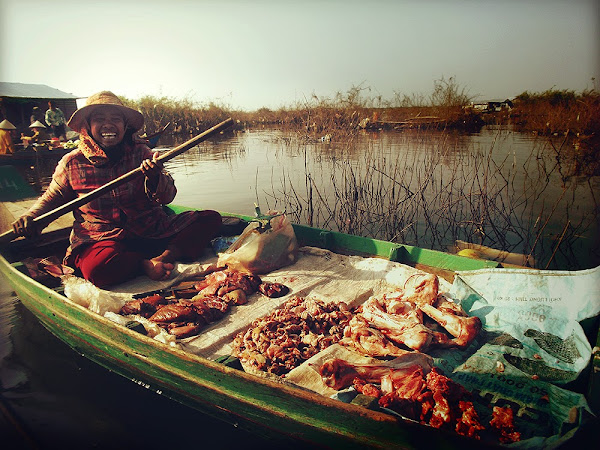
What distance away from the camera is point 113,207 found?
3.73 meters

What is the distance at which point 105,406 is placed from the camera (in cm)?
303

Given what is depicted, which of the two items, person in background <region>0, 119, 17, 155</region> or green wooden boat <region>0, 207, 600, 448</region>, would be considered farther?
person in background <region>0, 119, 17, 155</region>

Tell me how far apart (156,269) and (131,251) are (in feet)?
1.04

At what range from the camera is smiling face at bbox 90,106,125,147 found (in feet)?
Answer: 11.6

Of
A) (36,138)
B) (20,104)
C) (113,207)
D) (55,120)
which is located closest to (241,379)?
(113,207)

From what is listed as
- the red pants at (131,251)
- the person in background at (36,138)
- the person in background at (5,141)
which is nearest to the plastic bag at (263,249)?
the red pants at (131,251)

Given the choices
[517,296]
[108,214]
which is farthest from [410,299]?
[108,214]

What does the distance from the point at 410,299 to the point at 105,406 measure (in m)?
2.42

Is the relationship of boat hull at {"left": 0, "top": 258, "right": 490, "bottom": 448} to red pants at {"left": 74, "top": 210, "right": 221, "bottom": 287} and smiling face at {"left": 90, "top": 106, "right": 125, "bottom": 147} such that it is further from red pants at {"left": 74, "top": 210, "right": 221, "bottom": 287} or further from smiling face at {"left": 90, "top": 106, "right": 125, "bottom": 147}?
smiling face at {"left": 90, "top": 106, "right": 125, "bottom": 147}

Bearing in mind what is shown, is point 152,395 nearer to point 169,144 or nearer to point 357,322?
point 357,322

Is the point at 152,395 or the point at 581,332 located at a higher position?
the point at 581,332

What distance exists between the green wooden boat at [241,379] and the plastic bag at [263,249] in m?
0.49

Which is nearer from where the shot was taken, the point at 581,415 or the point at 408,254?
the point at 581,415

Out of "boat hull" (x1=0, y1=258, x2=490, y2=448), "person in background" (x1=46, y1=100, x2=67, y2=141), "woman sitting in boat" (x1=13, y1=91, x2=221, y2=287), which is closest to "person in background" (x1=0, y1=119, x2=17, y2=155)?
"person in background" (x1=46, y1=100, x2=67, y2=141)
